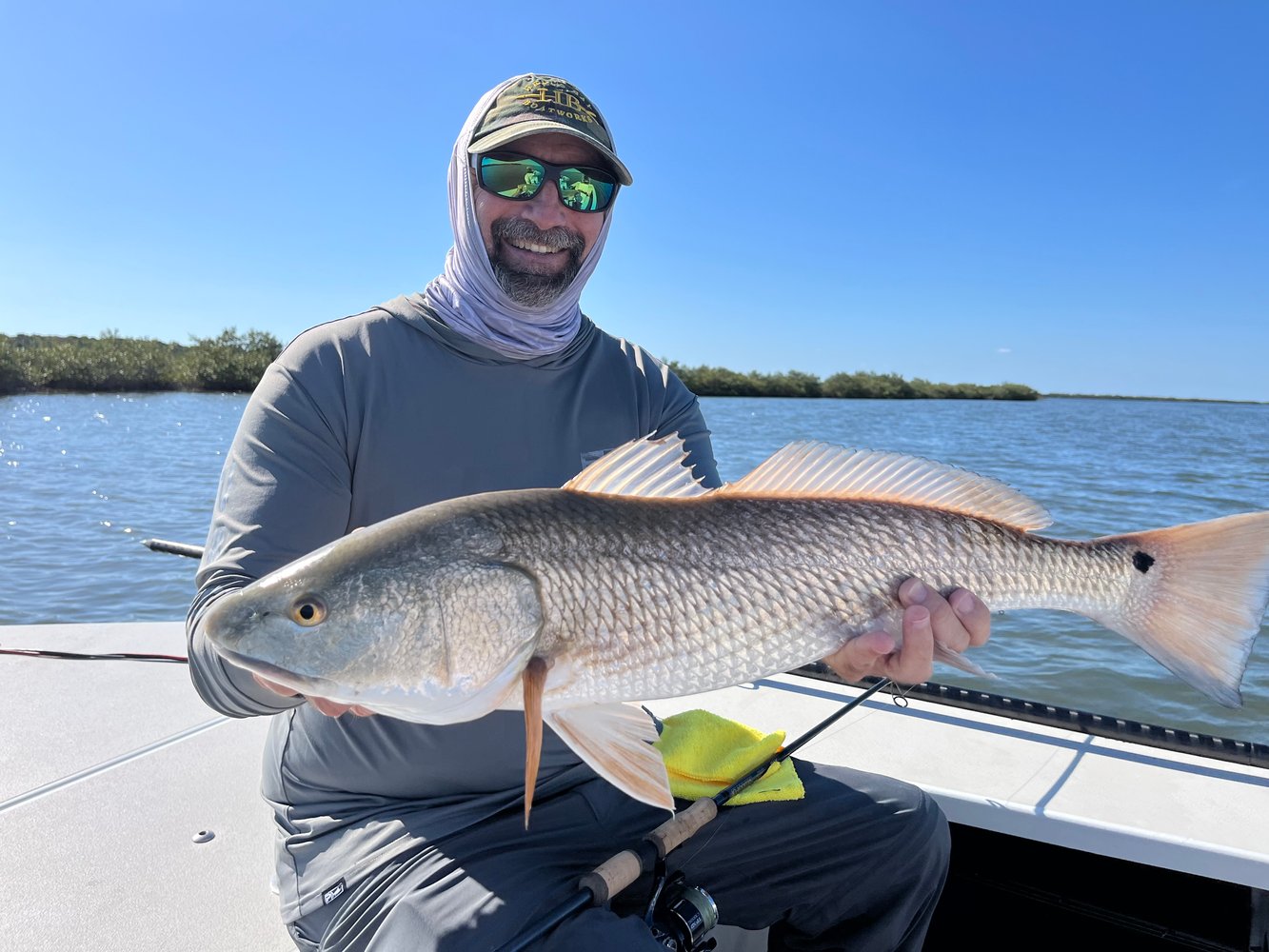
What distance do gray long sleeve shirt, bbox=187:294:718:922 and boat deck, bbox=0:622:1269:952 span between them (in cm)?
52

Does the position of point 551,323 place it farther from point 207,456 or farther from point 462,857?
point 207,456

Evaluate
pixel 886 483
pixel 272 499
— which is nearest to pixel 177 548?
pixel 272 499

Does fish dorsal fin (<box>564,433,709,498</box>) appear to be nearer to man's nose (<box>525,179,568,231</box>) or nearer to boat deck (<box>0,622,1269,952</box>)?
man's nose (<box>525,179,568,231</box>)

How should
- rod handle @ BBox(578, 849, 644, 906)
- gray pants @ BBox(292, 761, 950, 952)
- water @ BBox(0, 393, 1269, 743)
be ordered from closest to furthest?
rod handle @ BBox(578, 849, 644, 906)
gray pants @ BBox(292, 761, 950, 952)
water @ BBox(0, 393, 1269, 743)

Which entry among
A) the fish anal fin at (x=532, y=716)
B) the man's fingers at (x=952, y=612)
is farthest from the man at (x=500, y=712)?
the fish anal fin at (x=532, y=716)

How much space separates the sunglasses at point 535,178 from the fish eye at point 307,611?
1.52 meters

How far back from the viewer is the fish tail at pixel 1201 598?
6.55ft

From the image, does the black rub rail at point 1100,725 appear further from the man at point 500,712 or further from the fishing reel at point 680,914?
the fishing reel at point 680,914

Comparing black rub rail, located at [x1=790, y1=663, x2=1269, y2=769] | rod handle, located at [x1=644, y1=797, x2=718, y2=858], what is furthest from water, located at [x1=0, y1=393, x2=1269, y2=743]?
rod handle, located at [x1=644, y1=797, x2=718, y2=858]

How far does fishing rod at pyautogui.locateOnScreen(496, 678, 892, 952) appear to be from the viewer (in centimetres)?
177

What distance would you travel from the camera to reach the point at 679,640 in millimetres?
1859

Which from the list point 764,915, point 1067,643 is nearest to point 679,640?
point 764,915

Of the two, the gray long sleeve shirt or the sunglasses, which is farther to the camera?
the sunglasses

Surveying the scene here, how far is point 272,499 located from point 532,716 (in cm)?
89
